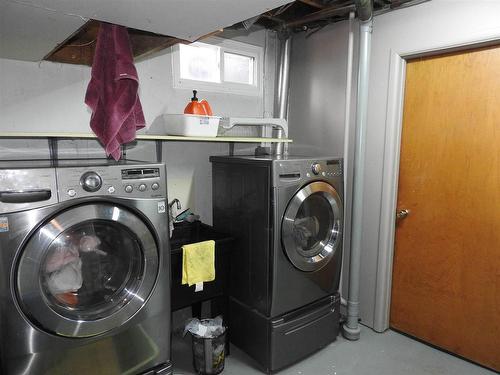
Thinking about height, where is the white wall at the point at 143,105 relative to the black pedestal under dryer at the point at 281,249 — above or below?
above

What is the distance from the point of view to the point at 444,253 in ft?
7.70

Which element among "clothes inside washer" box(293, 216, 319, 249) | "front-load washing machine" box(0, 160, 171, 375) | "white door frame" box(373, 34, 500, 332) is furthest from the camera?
"white door frame" box(373, 34, 500, 332)

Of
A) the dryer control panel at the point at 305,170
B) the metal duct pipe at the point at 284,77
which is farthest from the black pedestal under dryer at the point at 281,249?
the metal duct pipe at the point at 284,77

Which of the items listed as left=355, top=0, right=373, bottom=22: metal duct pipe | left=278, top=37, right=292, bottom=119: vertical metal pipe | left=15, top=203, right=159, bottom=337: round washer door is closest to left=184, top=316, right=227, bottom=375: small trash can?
left=15, top=203, right=159, bottom=337: round washer door

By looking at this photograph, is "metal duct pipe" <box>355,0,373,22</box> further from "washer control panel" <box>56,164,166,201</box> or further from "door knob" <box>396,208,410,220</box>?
"washer control panel" <box>56,164,166,201</box>

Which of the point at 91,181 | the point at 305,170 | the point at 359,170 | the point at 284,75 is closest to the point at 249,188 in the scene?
the point at 305,170

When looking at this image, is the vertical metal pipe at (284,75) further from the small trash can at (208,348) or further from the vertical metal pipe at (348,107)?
the small trash can at (208,348)

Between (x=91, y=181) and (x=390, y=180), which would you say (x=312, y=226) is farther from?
(x=91, y=181)

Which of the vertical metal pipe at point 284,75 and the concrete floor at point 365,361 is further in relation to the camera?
the vertical metal pipe at point 284,75

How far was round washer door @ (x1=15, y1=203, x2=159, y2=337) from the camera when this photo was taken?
136 cm

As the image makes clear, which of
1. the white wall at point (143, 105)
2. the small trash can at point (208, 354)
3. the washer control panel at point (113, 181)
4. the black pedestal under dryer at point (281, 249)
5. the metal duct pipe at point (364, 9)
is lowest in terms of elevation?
the small trash can at point (208, 354)

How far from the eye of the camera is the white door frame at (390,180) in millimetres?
2367

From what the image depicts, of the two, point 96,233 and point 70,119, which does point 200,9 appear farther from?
point 70,119

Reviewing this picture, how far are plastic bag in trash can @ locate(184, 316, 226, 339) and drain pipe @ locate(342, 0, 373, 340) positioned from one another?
0.96m
